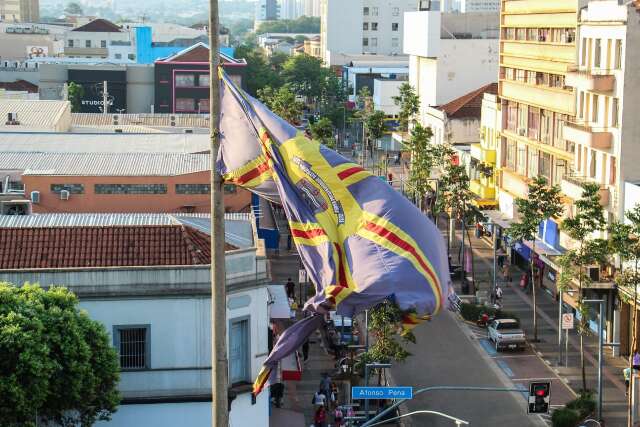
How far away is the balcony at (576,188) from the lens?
58.3 m

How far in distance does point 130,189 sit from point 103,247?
984 inches

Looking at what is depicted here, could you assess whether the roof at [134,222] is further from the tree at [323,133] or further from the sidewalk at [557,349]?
the tree at [323,133]

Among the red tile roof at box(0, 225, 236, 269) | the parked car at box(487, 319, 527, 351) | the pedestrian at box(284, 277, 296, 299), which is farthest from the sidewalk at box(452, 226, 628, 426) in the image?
the red tile roof at box(0, 225, 236, 269)

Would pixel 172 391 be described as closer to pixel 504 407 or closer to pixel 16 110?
pixel 504 407

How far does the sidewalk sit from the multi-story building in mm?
39750

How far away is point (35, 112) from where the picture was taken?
103438mm

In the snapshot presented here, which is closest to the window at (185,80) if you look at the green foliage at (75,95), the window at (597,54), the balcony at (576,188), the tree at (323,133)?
the green foliage at (75,95)

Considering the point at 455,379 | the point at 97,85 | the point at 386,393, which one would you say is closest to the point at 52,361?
the point at 386,393

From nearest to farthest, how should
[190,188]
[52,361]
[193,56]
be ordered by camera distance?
1. [52,361]
2. [190,188]
3. [193,56]

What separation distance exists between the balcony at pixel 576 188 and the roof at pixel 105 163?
17.4m

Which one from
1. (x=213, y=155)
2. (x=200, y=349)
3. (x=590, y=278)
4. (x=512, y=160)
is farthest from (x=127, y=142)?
(x=213, y=155)

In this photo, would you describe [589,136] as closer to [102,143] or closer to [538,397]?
[538,397]

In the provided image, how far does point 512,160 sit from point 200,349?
164ft

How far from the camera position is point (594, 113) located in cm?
6144
